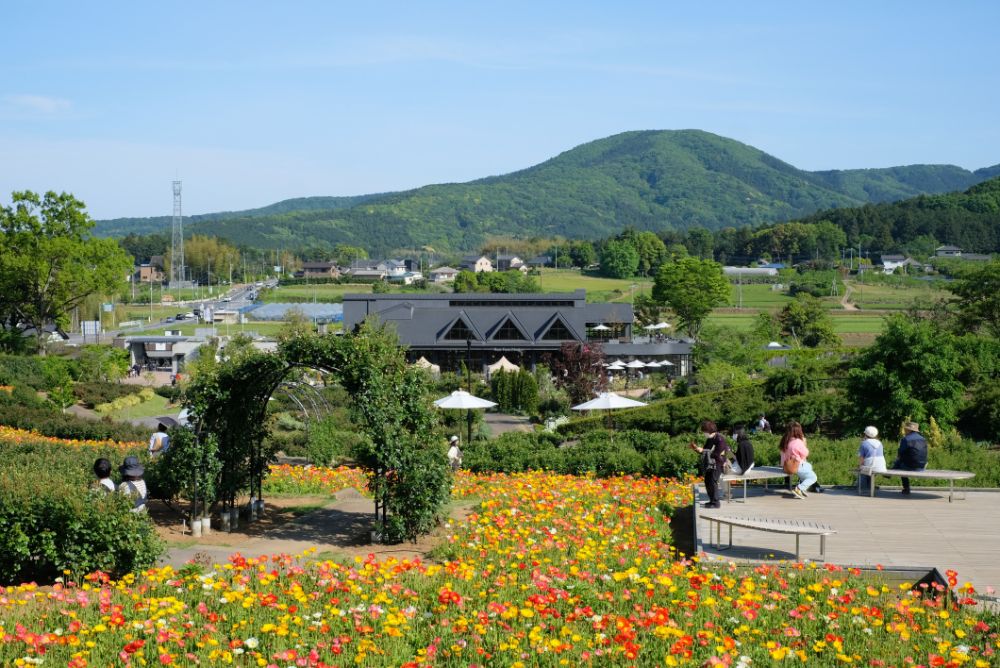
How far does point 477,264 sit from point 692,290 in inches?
4264

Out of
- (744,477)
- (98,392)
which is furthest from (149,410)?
(744,477)

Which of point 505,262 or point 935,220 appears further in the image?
point 505,262

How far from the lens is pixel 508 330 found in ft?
160

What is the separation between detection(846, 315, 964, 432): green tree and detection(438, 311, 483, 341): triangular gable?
30.0 metres

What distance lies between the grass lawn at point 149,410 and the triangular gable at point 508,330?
54.2 ft

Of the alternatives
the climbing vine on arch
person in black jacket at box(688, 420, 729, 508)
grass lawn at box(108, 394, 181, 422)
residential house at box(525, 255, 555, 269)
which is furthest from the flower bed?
residential house at box(525, 255, 555, 269)

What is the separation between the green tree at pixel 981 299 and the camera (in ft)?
128

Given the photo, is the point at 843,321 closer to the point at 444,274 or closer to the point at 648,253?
the point at 648,253

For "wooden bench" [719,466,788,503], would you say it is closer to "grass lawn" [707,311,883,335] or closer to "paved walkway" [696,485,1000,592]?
"paved walkway" [696,485,1000,592]

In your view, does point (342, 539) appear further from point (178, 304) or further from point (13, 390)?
point (178, 304)

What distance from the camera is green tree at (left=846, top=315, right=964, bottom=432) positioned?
18609mm

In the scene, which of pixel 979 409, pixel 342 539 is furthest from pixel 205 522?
pixel 979 409

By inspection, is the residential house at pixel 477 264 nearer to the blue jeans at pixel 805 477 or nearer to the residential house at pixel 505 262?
the residential house at pixel 505 262

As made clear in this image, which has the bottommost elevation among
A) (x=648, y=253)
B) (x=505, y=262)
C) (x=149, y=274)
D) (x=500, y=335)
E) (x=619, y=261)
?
(x=500, y=335)
